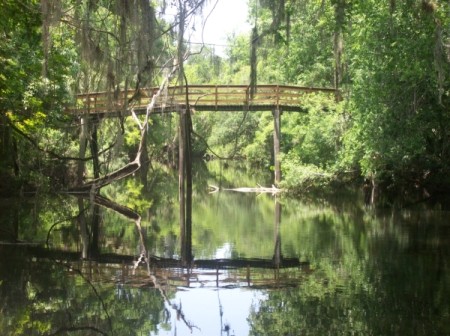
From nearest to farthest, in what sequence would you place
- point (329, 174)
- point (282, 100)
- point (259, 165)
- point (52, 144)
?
point (52, 144)
point (329, 174)
point (282, 100)
point (259, 165)

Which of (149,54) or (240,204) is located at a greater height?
(149,54)

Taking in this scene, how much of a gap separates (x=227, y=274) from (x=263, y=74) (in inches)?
460

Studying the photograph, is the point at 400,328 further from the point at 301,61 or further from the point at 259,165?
the point at 259,165

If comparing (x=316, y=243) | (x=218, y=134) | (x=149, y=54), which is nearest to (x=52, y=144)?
(x=316, y=243)

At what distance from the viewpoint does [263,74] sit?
19094 mm

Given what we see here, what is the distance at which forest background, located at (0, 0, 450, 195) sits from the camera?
6.98 metres

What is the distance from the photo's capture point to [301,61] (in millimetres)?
27391

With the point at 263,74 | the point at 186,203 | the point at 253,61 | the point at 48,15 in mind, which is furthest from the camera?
the point at 263,74

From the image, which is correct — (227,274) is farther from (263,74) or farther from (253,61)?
(263,74)

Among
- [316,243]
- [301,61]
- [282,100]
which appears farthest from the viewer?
[301,61]

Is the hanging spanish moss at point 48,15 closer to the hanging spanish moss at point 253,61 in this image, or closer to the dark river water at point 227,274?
the hanging spanish moss at point 253,61

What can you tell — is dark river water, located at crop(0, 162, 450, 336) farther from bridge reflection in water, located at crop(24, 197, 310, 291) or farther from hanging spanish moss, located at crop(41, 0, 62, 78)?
hanging spanish moss, located at crop(41, 0, 62, 78)

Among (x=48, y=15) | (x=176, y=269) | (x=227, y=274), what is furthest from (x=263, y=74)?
(x=48, y=15)

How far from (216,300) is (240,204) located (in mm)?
11910
